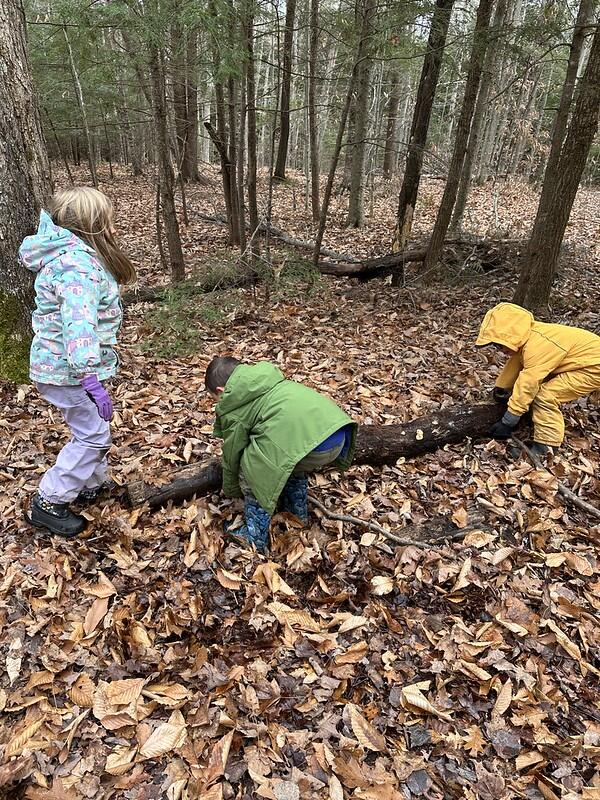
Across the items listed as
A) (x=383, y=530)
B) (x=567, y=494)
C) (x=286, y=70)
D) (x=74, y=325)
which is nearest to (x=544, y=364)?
(x=567, y=494)

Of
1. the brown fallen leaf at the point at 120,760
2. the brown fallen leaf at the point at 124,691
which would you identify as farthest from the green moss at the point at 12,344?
the brown fallen leaf at the point at 120,760

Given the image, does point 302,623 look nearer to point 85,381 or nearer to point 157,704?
point 157,704

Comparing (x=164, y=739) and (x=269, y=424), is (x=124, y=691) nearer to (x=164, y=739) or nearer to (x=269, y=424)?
(x=164, y=739)

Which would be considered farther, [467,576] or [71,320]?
[467,576]

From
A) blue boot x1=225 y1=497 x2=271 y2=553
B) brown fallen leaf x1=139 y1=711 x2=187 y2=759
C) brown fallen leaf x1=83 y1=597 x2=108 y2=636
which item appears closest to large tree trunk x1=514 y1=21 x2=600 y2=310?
blue boot x1=225 y1=497 x2=271 y2=553

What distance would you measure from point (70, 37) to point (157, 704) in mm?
10403

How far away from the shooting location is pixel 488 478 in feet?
13.0

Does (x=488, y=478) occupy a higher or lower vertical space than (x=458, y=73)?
lower

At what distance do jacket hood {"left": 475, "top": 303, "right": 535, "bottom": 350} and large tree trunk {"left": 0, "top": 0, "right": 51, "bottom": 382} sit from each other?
12.9 feet

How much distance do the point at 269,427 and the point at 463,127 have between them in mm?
6667

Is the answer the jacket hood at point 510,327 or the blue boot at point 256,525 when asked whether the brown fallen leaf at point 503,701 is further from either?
the jacket hood at point 510,327

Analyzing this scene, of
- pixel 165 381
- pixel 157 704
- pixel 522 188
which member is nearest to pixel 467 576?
pixel 157 704

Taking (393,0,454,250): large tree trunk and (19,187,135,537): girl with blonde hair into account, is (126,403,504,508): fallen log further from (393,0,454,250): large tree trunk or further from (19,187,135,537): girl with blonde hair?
(393,0,454,250): large tree trunk

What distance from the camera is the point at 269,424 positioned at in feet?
9.53
